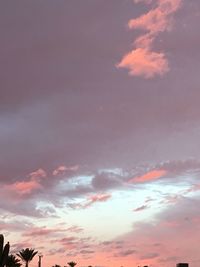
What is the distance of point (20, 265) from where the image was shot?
284 ft

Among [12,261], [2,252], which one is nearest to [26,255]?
[12,261]

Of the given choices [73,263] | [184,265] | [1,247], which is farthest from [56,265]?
[184,265]

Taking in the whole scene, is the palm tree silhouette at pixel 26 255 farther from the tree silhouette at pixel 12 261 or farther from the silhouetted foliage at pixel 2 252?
the silhouetted foliage at pixel 2 252

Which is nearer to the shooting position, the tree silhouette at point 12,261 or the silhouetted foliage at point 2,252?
the silhouetted foliage at point 2,252

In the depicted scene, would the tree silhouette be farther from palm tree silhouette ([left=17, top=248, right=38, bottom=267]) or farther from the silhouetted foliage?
the silhouetted foliage

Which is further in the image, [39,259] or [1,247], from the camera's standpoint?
[39,259]

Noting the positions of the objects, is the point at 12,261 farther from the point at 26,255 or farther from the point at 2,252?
the point at 2,252

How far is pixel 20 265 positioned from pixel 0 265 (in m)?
39.7

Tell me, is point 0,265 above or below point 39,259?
below

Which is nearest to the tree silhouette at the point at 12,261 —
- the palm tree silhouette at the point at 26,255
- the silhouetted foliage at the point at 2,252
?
the palm tree silhouette at the point at 26,255

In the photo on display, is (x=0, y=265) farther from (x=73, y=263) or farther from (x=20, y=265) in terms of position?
(x=73, y=263)

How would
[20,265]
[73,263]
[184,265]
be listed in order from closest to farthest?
[184,265], [20,265], [73,263]

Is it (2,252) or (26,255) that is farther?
(26,255)

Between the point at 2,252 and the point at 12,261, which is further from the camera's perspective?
the point at 12,261
